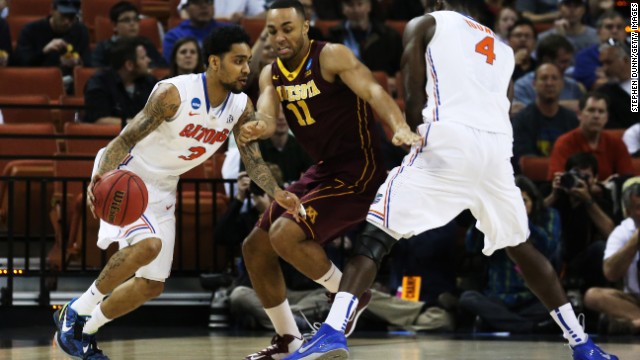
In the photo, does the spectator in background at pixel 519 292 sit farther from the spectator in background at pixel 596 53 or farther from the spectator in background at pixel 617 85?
the spectator in background at pixel 596 53

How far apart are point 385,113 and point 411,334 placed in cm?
339

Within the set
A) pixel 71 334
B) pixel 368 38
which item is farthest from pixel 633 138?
pixel 71 334

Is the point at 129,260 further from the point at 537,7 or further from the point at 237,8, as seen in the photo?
the point at 537,7

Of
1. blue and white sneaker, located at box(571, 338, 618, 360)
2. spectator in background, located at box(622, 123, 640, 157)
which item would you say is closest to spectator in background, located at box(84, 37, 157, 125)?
spectator in background, located at box(622, 123, 640, 157)

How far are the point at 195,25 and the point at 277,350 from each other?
625 cm

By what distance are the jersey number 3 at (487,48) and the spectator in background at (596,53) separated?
613cm

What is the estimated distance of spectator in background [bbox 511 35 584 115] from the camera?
1130cm

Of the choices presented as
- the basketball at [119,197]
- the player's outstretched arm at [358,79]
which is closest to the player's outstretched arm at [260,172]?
the player's outstretched arm at [358,79]

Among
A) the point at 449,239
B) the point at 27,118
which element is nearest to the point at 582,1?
the point at 449,239

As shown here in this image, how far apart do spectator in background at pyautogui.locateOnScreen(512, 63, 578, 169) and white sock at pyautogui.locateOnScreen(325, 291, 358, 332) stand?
5137mm

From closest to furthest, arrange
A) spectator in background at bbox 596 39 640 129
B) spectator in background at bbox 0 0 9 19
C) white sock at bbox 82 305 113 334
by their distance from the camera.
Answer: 1. white sock at bbox 82 305 113 334
2. spectator in background at bbox 596 39 640 129
3. spectator in background at bbox 0 0 9 19

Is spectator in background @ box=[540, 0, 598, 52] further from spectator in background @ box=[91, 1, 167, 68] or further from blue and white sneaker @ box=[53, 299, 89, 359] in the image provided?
blue and white sneaker @ box=[53, 299, 89, 359]

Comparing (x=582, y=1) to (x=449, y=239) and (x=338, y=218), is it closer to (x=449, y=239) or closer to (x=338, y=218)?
(x=449, y=239)

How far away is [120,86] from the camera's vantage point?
1064 centimetres
